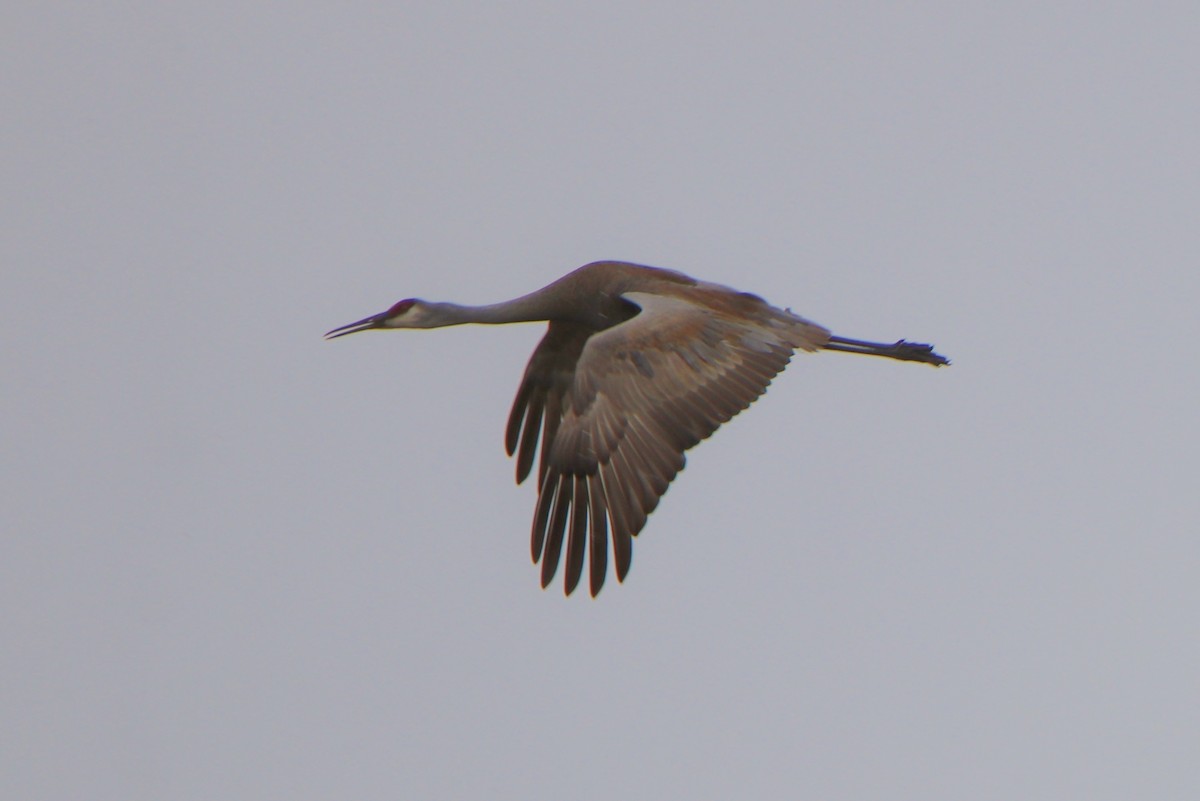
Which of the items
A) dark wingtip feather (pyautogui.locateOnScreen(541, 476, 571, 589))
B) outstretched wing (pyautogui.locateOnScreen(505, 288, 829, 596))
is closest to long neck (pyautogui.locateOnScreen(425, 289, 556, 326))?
outstretched wing (pyautogui.locateOnScreen(505, 288, 829, 596))

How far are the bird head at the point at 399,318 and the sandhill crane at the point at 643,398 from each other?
1.22 meters

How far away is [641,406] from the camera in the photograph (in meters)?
11.2

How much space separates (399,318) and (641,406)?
223cm

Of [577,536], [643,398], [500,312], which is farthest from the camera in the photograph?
[500,312]

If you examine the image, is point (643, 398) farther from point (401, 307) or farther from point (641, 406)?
Result: point (401, 307)

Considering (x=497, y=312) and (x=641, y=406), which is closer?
(x=641, y=406)

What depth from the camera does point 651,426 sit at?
36.7ft

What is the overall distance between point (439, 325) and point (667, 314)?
1858 mm

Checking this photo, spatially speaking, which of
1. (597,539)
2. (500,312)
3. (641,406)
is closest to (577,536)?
(597,539)

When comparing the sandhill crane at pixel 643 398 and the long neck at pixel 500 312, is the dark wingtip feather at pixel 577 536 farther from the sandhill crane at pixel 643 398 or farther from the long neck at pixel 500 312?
the long neck at pixel 500 312

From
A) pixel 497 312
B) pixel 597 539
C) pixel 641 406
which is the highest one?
pixel 497 312

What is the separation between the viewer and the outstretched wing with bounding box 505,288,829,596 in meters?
11.1

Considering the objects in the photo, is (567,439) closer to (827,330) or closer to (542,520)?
(542,520)

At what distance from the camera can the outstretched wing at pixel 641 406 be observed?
1115cm
